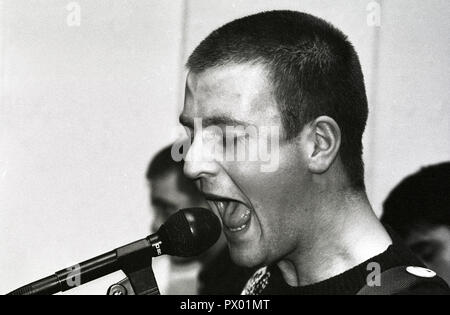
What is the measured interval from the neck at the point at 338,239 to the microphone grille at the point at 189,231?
22 centimetres

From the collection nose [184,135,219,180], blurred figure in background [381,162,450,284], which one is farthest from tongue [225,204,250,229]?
blurred figure in background [381,162,450,284]

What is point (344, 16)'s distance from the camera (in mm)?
1600

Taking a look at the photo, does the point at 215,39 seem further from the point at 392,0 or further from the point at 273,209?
the point at 392,0

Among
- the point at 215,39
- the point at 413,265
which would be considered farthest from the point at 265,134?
the point at 413,265

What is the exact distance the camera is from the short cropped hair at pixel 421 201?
155cm

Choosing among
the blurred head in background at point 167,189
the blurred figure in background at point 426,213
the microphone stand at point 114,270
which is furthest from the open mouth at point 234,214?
the blurred figure in background at point 426,213

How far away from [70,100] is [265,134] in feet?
2.49

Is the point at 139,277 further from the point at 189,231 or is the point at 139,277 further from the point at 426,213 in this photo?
the point at 426,213

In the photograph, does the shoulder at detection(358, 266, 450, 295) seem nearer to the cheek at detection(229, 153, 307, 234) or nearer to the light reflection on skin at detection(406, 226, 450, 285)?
the cheek at detection(229, 153, 307, 234)

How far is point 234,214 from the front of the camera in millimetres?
1181

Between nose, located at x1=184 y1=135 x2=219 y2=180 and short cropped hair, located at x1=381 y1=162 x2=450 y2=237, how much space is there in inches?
28.1

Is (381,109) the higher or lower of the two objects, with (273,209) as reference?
higher

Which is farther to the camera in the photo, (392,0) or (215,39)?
(392,0)

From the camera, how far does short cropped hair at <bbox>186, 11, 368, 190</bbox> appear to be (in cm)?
107
